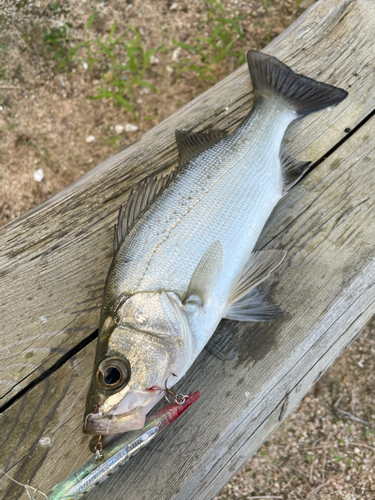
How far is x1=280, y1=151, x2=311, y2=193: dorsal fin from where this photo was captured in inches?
73.8

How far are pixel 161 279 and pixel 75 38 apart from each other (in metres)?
3.22

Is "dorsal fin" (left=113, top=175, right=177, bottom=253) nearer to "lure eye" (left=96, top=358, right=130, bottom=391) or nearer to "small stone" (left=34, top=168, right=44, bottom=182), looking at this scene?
"lure eye" (left=96, top=358, right=130, bottom=391)

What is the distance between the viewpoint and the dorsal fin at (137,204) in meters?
1.71

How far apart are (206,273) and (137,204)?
0.47 metres

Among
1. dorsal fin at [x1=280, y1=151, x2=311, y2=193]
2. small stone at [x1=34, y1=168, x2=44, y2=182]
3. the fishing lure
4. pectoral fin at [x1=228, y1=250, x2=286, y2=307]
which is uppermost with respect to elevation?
dorsal fin at [x1=280, y1=151, x2=311, y2=193]

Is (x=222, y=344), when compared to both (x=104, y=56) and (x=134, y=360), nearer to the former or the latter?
(x=134, y=360)

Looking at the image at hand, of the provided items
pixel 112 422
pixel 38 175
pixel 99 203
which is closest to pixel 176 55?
pixel 38 175

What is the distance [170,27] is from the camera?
3693mm

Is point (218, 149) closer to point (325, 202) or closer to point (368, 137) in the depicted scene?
point (325, 202)

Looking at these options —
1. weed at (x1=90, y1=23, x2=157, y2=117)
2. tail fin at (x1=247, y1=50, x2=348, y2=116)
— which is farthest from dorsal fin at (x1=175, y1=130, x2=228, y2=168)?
weed at (x1=90, y1=23, x2=157, y2=117)

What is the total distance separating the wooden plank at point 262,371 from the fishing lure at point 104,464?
0.39 feet

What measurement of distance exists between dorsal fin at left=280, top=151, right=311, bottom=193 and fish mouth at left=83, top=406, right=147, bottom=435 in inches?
49.2

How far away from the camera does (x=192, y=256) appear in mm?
1616

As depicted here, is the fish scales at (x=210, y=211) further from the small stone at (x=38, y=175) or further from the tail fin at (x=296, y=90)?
the small stone at (x=38, y=175)
